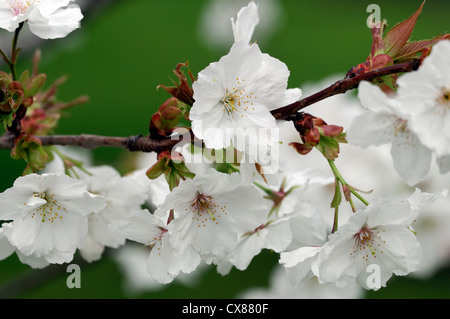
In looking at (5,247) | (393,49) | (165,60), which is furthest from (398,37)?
(165,60)

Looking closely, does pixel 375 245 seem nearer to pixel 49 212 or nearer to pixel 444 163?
pixel 444 163

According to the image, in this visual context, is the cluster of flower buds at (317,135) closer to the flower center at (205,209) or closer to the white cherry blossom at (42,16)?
the flower center at (205,209)

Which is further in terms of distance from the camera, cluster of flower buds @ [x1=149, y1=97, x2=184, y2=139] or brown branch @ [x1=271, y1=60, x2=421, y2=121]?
cluster of flower buds @ [x1=149, y1=97, x2=184, y2=139]

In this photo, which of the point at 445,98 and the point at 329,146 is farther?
the point at 329,146

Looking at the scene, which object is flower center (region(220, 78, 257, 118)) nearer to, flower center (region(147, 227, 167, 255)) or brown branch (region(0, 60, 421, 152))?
brown branch (region(0, 60, 421, 152))

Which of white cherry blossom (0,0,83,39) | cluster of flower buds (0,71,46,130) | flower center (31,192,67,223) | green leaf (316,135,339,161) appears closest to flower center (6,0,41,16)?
white cherry blossom (0,0,83,39)
